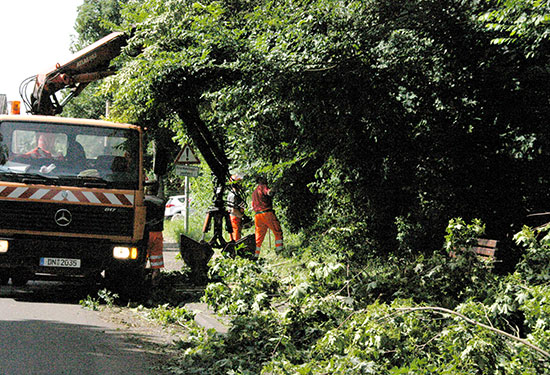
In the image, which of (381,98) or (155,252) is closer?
(381,98)

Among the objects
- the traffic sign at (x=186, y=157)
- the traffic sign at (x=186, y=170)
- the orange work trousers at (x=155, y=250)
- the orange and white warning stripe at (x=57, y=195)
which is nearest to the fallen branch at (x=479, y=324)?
the orange and white warning stripe at (x=57, y=195)

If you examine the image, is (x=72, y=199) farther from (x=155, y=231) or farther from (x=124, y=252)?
(x=155, y=231)

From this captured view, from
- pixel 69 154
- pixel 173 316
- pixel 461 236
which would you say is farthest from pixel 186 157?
pixel 461 236

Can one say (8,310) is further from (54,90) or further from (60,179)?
(54,90)

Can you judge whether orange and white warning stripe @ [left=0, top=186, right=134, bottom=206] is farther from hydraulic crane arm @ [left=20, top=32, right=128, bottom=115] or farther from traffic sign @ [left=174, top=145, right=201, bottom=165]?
traffic sign @ [left=174, top=145, right=201, bottom=165]

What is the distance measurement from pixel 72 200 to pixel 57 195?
21cm

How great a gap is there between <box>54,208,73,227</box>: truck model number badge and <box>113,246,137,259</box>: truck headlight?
0.76 metres

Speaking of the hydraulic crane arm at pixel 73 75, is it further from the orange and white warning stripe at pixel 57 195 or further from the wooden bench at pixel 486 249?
the wooden bench at pixel 486 249

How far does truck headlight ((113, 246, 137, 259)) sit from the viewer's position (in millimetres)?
10156

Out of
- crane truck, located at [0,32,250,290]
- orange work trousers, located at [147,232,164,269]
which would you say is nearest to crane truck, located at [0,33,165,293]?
crane truck, located at [0,32,250,290]

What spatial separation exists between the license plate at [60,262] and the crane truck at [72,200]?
1 cm

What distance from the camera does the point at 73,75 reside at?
12.3 metres

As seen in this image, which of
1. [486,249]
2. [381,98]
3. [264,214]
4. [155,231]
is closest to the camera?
[486,249]

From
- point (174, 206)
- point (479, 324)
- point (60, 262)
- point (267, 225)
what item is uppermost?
point (267, 225)
